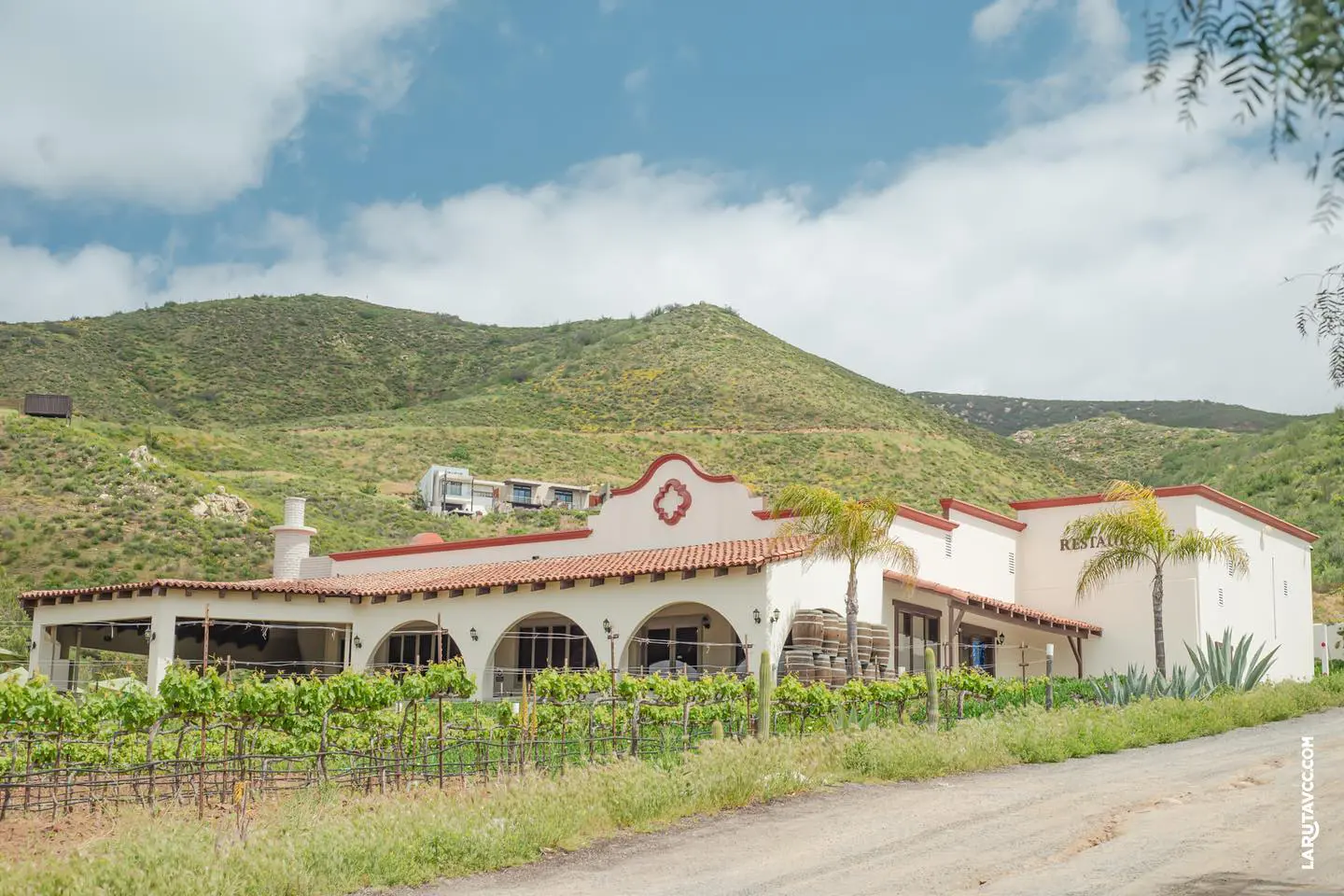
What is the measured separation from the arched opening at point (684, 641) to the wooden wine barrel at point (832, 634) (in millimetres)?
2018

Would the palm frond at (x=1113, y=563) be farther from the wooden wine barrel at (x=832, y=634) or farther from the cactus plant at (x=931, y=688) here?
the cactus plant at (x=931, y=688)

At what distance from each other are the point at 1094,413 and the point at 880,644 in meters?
90.7

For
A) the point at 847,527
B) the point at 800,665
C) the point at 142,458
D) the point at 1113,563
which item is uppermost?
the point at 142,458

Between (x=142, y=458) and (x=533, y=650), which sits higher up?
(x=142, y=458)

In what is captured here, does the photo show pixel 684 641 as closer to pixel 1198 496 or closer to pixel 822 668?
pixel 822 668

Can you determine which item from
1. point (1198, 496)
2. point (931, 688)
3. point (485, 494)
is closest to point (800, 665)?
point (931, 688)

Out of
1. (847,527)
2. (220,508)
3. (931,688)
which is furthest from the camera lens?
(220,508)

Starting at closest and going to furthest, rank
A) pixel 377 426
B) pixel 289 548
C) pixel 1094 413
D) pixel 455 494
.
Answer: pixel 289 548
pixel 455 494
pixel 377 426
pixel 1094 413

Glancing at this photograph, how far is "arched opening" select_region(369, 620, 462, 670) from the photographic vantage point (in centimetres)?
3089

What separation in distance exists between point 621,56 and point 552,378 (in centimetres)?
6181

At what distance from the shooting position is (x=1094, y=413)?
370 ft

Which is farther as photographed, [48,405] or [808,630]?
[48,405]

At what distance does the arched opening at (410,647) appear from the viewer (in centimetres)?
3089

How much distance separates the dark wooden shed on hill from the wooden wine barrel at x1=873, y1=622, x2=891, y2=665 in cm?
4421
